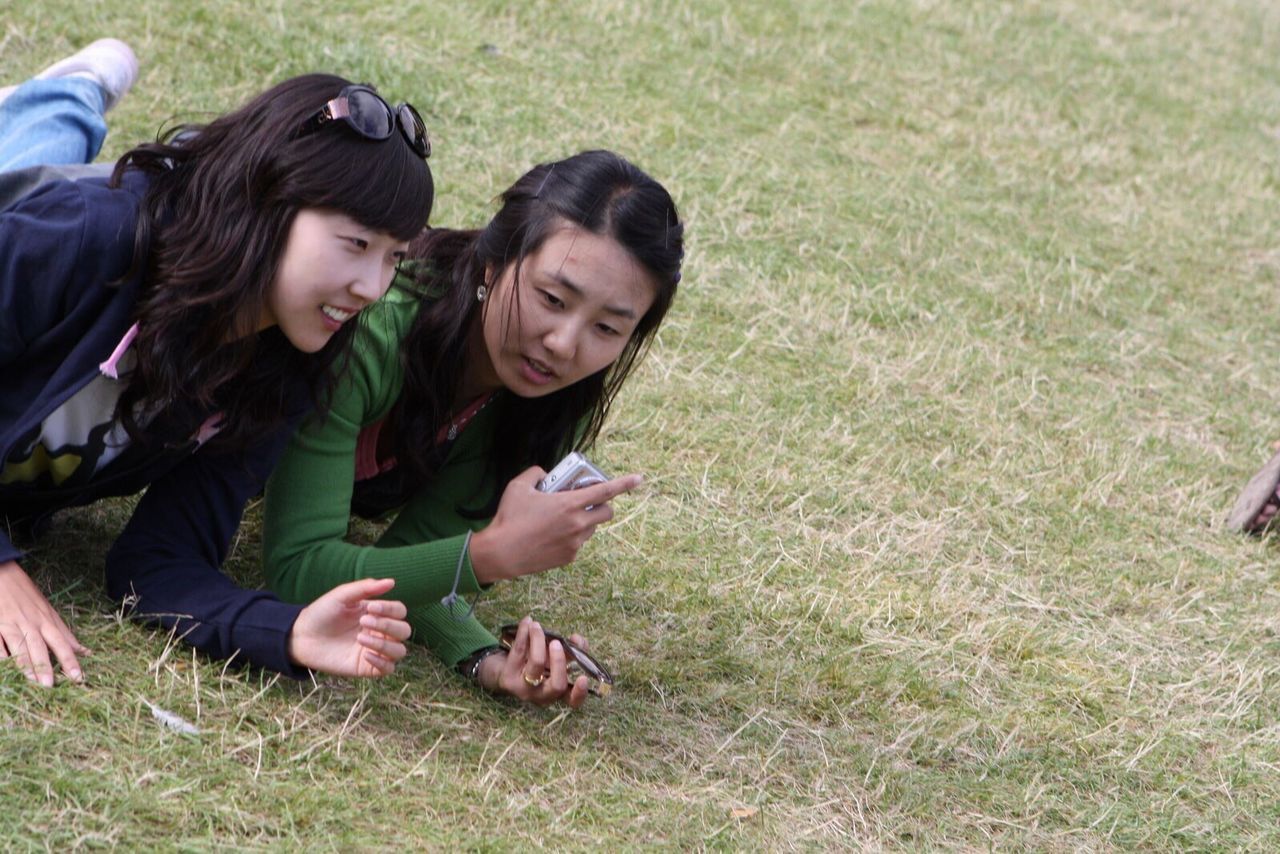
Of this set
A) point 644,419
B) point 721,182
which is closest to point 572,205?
point 644,419

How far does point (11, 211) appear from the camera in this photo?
2.64 meters

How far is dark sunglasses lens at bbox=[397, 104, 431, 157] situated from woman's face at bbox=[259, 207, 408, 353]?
183mm

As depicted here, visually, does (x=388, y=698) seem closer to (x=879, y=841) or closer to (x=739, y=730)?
(x=739, y=730)

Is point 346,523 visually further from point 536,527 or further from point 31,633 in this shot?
point 31,633

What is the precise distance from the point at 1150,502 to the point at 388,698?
8.76ft

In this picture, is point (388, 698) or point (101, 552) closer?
point (388, 698)

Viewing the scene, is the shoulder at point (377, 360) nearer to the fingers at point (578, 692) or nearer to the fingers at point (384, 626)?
the fingers at point (384, 626)

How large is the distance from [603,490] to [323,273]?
2.03 ft

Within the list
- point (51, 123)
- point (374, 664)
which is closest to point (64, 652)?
point (374, 664)

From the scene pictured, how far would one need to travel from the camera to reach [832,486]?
14.1 ft

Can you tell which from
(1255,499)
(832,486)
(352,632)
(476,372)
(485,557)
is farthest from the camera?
(1255,499)

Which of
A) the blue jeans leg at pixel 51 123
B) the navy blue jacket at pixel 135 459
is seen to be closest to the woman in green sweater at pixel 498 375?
the navy blue jacket at pixel 135 459

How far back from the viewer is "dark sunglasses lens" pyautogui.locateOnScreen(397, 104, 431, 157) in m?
2.74

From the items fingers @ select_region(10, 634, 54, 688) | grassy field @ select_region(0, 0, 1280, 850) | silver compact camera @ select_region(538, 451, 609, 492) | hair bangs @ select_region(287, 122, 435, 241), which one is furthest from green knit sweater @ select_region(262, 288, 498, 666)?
fingers @ select_region(10, 634, 54, 688)
